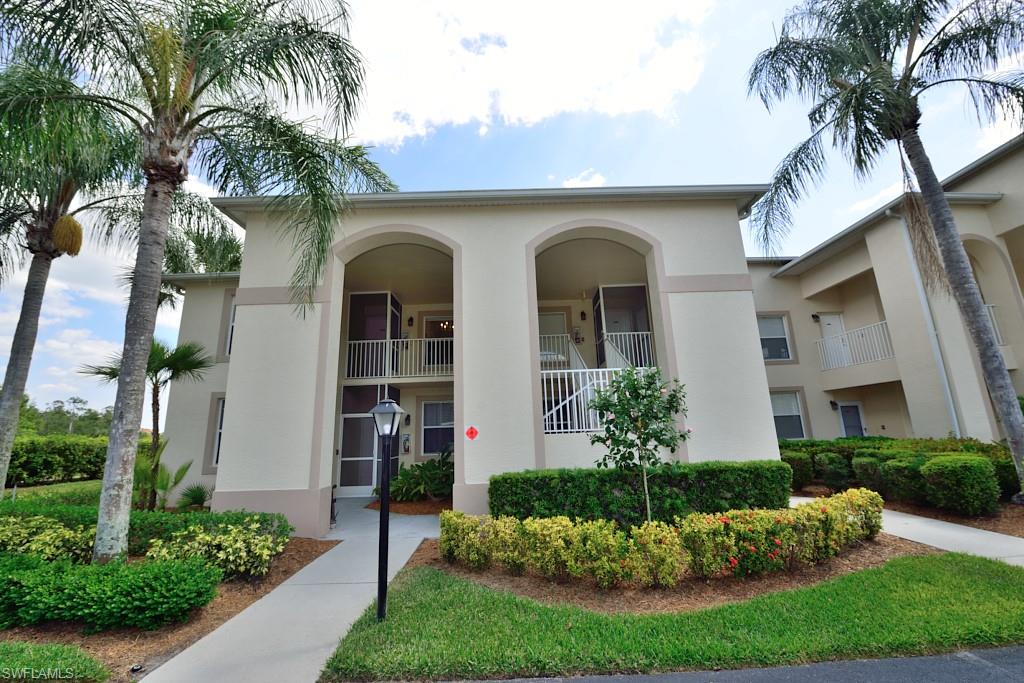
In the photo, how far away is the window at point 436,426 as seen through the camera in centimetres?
1248

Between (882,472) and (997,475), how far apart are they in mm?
1481

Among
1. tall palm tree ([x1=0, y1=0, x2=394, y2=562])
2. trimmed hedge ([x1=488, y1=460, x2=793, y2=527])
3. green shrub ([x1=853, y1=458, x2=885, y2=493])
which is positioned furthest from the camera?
green shrub ([x1=853, y1=458, x2=885, y2=493])

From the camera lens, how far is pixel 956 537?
235 inches

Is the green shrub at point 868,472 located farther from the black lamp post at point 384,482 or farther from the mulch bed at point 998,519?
the black lamp post at point 384,482

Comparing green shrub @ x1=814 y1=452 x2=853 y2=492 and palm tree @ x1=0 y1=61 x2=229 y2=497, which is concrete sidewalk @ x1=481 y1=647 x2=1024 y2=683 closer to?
green shrub @ x1=814 y1=452 x2=853 y2=492

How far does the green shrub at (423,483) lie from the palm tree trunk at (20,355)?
270 inches

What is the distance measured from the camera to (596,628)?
3.79 meters

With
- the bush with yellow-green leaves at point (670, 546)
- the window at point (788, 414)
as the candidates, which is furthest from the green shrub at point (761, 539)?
the window at point (788, 414)

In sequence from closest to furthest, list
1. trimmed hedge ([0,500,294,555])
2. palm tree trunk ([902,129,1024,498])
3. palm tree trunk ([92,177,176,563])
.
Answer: palm tree trunk ([92,177,176,563]) → trimmed hedge ([0,500,294,555]) → palm tree trunk ([902,129,1024,498])

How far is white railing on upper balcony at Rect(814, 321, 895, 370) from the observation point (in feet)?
37.1

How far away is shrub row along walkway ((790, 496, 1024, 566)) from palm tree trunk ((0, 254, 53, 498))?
1469 centimetres

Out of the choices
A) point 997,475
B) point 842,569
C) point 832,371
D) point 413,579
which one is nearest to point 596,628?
point 413,579

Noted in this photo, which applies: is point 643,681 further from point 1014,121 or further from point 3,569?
point 1014,121

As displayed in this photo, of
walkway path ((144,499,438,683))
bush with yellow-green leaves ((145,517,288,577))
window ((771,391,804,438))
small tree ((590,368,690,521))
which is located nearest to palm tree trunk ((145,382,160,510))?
bush with yellow-green leaves ((145,517,288,577))
